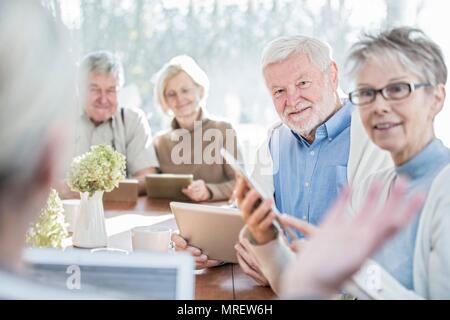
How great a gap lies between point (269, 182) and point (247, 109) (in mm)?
2267

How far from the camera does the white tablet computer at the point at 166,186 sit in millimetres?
2635

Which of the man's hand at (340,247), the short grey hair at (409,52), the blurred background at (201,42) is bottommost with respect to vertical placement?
the man's hand at (340,247)

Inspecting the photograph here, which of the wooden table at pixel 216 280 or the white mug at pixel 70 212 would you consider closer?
the wooden table at pixel 216 280

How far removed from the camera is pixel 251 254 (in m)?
1.24

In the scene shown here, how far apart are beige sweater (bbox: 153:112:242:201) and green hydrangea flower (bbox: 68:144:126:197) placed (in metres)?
1.10

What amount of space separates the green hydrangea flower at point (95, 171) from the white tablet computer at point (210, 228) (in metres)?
0.29

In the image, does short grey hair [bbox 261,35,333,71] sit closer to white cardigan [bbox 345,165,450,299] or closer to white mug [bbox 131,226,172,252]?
white mug [bbox 131,226,172,252]

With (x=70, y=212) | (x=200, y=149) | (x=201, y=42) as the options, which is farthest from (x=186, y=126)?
(x=70, y=212)

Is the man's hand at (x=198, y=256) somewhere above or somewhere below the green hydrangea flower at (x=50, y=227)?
below

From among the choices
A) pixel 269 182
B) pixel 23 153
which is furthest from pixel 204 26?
pixel 23 153

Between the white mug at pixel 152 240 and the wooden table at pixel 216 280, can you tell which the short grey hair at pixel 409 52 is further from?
the white mug at pixel 152 240

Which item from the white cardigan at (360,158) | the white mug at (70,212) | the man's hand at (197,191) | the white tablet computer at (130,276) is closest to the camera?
the white tablet computer at (130,276)

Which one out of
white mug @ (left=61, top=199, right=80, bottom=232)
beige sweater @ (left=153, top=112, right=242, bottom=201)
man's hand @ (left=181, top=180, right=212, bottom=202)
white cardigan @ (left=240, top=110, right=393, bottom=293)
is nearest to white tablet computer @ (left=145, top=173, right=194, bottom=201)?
man's hand @ (left=181, top=180, right=212, bottom=202)

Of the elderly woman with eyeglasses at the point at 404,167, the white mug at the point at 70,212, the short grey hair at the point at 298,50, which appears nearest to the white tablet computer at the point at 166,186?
the white mug at the point at 70,212
